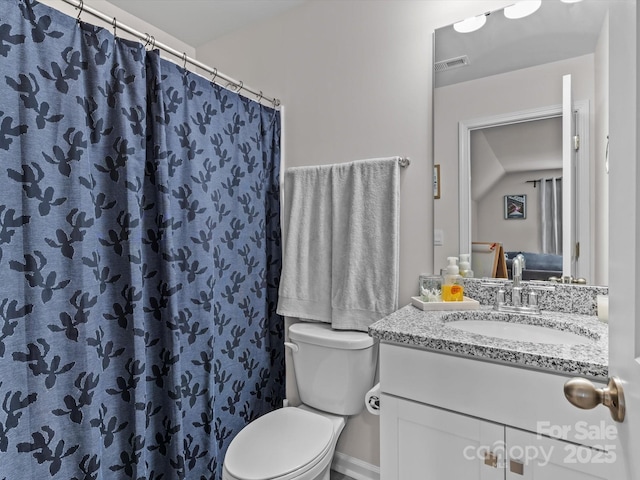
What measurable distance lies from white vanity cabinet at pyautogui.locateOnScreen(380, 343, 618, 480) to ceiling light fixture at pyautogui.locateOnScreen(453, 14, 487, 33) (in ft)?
4.43

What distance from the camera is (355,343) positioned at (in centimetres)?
156

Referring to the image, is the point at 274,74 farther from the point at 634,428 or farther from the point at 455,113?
the point at 634,428

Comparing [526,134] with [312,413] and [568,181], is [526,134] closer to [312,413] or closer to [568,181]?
[568,181]

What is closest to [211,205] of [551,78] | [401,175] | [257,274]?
[257,274]

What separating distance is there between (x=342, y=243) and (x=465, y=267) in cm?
59

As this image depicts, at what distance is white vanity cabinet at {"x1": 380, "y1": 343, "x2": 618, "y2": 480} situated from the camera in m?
0.85

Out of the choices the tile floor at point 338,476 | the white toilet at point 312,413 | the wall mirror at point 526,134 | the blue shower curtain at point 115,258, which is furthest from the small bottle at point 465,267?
the tile floor at point 338,476

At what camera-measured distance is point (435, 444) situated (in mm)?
1053

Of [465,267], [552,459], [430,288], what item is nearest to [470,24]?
[465,267]

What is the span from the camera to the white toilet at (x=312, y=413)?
126 cm

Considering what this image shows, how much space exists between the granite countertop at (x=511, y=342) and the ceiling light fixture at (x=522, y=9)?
46.4 inches

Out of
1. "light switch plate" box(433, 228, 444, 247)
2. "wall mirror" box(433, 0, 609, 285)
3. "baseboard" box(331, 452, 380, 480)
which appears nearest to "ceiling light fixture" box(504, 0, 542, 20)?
"wall mirror" box(433, 0, 609, 285)

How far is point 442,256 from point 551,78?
806mm

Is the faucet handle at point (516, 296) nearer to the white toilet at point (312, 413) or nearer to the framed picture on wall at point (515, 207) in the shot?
the framed picture on wall at point (515, 207)
